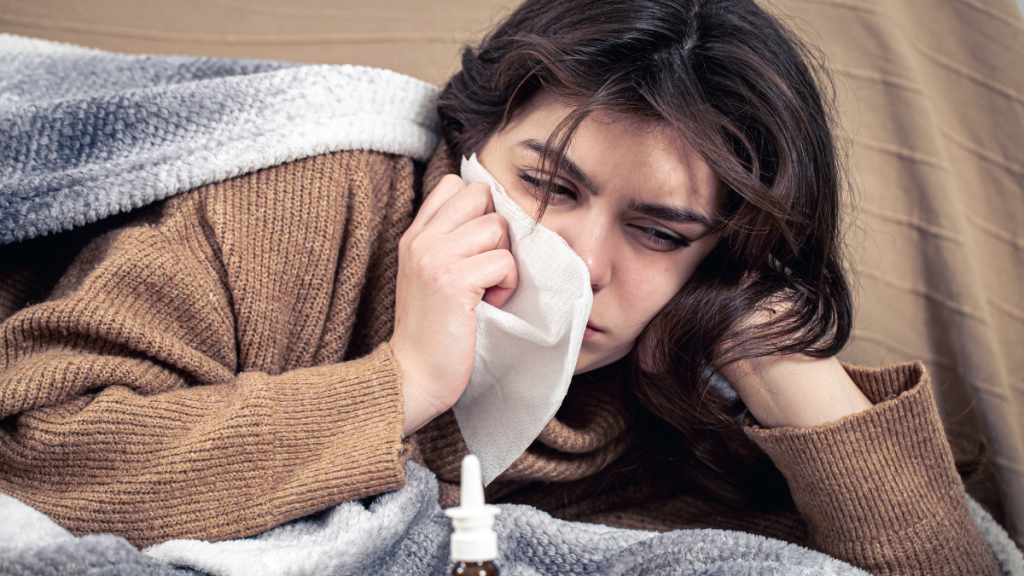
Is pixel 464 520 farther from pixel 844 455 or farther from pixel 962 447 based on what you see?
pixel 962 447

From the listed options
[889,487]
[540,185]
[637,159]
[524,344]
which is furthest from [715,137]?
[889,487]

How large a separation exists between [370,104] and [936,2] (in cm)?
94

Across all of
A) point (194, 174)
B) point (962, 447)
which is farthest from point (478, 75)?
point (962, 447)

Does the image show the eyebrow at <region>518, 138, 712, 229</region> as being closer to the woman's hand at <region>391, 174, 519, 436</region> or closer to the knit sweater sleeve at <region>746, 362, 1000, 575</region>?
the woman's hand at <region>391, 174, 519, 436</region>

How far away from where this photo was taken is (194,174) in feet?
2.40

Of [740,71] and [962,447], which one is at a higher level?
[740,71]

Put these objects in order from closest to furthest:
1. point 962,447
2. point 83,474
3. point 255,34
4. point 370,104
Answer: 1. point 83,474
2. point 370,104
3. point 962,447
4. point 255,34

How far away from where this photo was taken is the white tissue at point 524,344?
657 mm

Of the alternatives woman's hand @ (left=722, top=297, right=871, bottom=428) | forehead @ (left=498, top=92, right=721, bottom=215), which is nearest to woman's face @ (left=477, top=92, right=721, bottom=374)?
forehead @ (left=498, top=92, right=721, bottom=215)

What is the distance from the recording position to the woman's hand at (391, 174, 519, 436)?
0.67 meters

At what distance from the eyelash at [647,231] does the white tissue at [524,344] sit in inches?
1.2

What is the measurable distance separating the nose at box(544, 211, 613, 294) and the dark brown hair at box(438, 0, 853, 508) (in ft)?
0.19

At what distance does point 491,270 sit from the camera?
678 millimetres

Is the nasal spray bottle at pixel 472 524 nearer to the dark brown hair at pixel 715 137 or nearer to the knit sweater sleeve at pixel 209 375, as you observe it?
the knit sweater sleeve at pixel 209 375
